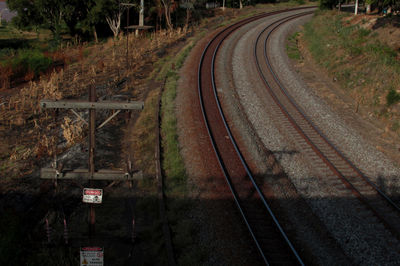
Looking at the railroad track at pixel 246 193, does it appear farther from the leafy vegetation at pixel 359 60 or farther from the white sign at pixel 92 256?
the leafy vegetation at pixel 359 60

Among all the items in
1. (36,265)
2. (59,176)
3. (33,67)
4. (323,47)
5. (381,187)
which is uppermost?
(323,47)

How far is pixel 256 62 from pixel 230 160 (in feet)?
50.9

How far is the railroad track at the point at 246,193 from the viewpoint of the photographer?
9.91m

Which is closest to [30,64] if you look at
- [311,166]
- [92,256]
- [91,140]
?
[91,140]

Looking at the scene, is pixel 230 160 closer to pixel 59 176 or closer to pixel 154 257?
pixel 154 257

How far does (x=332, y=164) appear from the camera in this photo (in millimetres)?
14656

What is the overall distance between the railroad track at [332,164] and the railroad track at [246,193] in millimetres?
3094

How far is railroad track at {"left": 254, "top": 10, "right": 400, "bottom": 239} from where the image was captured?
11.9 m

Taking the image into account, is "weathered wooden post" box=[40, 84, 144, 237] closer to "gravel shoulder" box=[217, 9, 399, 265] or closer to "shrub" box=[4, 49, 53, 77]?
"gravel shoulder" box=[217, 9, 399, 265]

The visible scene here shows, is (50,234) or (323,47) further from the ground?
(323,47)

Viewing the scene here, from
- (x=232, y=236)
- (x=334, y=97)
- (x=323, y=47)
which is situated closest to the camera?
(x=232, y=236)

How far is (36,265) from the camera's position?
940 cm

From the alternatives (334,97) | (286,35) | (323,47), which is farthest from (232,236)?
(286,35)

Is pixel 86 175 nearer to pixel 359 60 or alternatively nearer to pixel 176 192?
pixel 176 192
